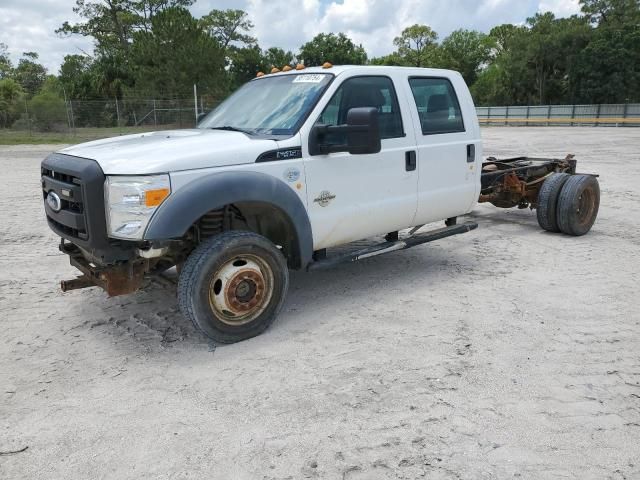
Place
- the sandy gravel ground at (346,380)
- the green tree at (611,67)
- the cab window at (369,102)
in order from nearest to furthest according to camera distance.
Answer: the sandy gravel ground at (346,380) < the cab window at (369,102) < the green tree at (611,67)

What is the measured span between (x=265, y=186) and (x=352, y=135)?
77 centimetres

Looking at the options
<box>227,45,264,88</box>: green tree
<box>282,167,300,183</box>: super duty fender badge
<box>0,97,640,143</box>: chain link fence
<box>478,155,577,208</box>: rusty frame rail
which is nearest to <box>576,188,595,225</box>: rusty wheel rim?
<box>478,155,577,208</box>: rusty frame rail

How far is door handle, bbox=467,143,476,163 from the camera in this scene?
231 inches

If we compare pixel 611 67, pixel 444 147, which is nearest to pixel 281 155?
pixel 444 147

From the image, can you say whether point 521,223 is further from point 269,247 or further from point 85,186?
point 85,186

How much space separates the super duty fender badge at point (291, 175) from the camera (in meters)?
4.40

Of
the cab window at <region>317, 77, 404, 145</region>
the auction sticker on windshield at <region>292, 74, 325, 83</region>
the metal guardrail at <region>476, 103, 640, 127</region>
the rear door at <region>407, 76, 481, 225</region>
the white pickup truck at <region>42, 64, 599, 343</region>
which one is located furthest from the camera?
the metal guardrail at <region>476, 103, 640, 127</region>

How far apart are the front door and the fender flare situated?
21cm

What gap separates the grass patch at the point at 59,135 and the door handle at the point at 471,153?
25916 mm

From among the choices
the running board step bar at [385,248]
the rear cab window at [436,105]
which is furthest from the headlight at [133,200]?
the rear cab window at [436,105]

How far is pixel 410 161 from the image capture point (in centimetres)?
528

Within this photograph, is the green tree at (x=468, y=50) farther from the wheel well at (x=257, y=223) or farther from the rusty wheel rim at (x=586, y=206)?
the wheel well at (x=257, y=223)

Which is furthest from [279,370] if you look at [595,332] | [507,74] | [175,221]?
[507,74]

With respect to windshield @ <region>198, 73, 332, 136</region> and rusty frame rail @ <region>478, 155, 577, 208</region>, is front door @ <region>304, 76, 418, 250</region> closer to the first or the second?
windshield @ <region>198, 73, 332, 136</region>
